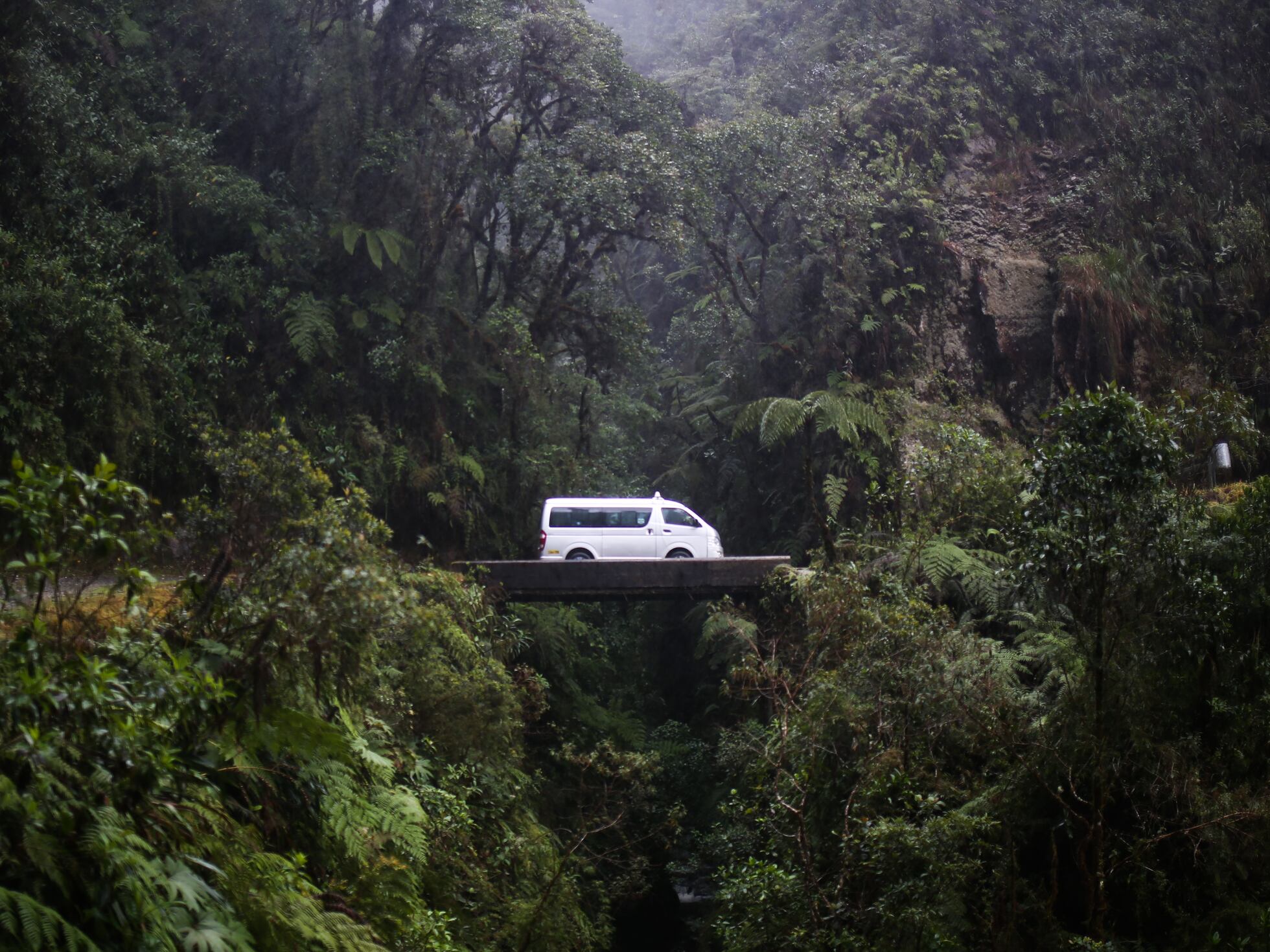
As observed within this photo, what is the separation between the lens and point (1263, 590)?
9055 mm

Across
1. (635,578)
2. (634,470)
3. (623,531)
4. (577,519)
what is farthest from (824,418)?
(634,470)

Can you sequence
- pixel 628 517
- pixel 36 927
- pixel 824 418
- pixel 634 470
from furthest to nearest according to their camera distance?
pixel 634 470
pixel 628 517
pixel 824 418
pixel 36 927

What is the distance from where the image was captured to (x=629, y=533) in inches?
805

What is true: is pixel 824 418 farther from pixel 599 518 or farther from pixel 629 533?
pixel 599 518

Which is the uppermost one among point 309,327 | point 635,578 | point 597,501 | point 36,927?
point 309,327

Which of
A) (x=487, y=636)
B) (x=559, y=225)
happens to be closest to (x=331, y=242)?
(x=559, y=225)

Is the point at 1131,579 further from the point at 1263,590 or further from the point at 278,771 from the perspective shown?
the point at 278,771

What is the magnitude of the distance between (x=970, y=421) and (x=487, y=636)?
10.2 meters

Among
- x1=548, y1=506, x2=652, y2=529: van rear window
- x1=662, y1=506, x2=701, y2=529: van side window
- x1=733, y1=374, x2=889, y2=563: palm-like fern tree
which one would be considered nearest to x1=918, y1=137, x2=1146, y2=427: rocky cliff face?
x1=733, y1=374, x2=889, y2=563: palm-like fern tree

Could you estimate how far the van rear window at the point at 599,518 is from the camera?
20203 millimetres

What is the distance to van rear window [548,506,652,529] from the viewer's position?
20203 millimetres

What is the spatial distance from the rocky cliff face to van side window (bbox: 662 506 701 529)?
16.6ft

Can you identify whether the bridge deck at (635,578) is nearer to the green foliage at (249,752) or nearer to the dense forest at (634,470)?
the dense forest at (634,470)

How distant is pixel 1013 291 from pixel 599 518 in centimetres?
952
